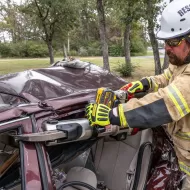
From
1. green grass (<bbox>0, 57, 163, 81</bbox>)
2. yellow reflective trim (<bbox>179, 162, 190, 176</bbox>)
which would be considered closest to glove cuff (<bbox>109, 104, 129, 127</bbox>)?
yellow reflective trim (<bbox>179, 162, 190, 176</bbox>)

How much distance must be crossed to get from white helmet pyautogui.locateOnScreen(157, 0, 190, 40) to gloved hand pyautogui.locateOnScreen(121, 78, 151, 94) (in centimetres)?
48

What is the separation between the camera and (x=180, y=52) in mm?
1651

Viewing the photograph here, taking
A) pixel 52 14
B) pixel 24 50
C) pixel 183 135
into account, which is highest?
pixel 52 14

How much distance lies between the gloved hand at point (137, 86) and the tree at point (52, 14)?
50.7 feet

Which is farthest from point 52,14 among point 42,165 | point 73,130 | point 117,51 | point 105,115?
point 42,165

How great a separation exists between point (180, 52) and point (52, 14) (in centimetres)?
1728

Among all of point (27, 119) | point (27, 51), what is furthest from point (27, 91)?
point (27, 51)

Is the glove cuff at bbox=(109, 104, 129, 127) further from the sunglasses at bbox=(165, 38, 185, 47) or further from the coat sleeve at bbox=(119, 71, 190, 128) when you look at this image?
the sunglasses at bbox=(165, 38, 185, 47)

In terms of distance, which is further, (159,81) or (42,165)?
(159,81)

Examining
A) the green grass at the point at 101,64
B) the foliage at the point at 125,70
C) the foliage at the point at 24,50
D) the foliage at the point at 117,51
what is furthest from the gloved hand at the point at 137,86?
the foliage at the point at 24,50

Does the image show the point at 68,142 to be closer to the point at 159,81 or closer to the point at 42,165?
the point at 42,165

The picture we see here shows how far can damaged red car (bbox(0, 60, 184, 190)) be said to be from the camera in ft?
3.95

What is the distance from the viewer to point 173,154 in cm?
205

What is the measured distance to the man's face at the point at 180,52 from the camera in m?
1.64
